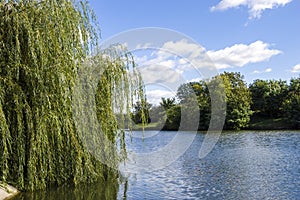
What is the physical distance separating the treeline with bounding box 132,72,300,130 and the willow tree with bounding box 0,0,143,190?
26.4 meters

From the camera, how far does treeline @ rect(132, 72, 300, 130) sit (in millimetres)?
34484

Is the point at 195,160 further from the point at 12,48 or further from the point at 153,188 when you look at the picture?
the point at 12,48

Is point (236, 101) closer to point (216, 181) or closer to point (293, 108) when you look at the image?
point (293, 108)

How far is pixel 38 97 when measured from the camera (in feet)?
21.4

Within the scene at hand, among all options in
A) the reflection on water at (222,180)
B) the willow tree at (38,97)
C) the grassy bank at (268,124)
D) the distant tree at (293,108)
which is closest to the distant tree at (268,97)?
the grassy bank at (268,124)

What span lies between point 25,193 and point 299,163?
8.16 metres

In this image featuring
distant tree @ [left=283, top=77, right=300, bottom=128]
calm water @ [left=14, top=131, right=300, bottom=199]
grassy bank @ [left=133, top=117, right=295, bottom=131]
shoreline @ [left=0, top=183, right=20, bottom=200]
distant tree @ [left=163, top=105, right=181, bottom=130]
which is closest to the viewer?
shoreline @ [left=0, top=183, right=20, bottom=200]

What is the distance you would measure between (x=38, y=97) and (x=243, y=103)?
32600 mm

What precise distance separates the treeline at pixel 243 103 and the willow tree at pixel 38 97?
26397 mm

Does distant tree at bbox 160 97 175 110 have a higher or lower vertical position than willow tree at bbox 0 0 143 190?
higher

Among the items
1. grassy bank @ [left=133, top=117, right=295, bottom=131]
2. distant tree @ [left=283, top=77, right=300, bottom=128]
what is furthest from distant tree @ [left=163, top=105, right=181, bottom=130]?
distant tree @ [left=283, top=77, right=300, bottom=128]

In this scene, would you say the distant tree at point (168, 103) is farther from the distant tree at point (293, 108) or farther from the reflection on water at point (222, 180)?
the reflection on water at point (222, 180)

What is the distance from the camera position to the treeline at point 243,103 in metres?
34.5

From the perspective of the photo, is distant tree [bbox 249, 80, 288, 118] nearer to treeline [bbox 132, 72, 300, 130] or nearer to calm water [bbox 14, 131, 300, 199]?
treeline [bbox 132, 72, 300, 130]
